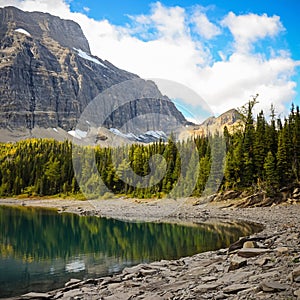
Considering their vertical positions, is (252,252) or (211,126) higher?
(211,126)

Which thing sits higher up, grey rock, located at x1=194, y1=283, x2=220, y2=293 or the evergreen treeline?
the evergreen treeline

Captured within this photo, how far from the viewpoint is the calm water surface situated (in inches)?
765

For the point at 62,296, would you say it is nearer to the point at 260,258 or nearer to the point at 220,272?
the point at 220,272

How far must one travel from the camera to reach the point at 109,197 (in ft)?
241

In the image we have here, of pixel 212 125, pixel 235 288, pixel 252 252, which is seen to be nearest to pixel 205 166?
pixel 212 125

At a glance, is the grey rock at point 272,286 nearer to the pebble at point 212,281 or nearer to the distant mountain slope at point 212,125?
the pebble at point 212,281

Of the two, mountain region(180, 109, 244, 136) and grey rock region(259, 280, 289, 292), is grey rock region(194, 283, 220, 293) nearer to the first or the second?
grey rock region(259, 280, 289, 292)

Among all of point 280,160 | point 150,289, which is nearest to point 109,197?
point 280,160

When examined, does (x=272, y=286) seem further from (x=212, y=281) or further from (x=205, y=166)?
(x=205, y=166)

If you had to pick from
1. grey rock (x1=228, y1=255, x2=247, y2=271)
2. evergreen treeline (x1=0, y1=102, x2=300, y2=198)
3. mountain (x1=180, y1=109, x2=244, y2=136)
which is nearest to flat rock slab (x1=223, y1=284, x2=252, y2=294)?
grey rock (x1=228, y1=255, x2=247, y2=271)

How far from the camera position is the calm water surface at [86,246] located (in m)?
19.4

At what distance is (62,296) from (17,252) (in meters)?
14.2

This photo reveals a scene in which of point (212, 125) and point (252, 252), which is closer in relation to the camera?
point (252, 252)

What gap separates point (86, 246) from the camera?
2962cm
